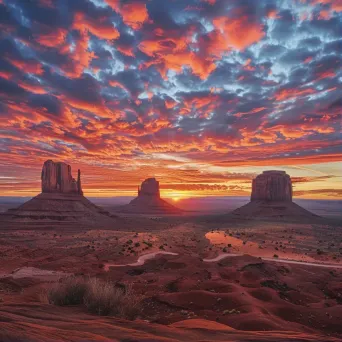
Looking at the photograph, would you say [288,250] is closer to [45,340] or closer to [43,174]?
[45,340]

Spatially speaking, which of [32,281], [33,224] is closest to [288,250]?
[32,281]

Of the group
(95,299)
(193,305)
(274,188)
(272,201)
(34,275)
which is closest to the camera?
(95,299)

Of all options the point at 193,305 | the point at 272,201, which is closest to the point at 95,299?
the point at 193,305

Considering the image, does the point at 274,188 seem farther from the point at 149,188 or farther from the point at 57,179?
the point at 57,179

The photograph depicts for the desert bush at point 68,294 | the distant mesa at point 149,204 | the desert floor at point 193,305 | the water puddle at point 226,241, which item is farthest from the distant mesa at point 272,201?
the desert bush at point 68,294

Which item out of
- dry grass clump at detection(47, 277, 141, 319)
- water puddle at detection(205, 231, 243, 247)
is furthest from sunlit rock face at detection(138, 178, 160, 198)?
dry grass clump at detection(47, 277, 141, 319)

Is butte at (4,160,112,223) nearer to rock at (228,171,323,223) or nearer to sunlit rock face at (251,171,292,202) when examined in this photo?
rock at (228,171,323,223)

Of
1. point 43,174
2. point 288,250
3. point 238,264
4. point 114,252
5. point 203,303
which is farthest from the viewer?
point 43,174
